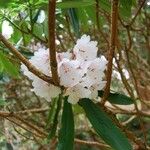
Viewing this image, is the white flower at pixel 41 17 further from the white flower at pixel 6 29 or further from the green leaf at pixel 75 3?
the green leaf at pixel 75 3

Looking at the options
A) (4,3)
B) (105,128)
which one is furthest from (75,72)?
(4,3)

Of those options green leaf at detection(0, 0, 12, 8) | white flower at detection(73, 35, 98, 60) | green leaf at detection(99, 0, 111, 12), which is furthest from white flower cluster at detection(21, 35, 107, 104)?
green leaf at detection(99, 0, 111, 12)

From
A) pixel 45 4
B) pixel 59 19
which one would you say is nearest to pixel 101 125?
pixel 45 4

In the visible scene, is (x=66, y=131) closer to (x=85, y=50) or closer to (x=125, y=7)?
(x=85, y=50)

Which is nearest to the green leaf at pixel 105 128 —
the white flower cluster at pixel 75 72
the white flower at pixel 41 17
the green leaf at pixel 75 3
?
the white flower cluster at pixel 75 72

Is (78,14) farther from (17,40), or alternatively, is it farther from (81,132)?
(81,132)
